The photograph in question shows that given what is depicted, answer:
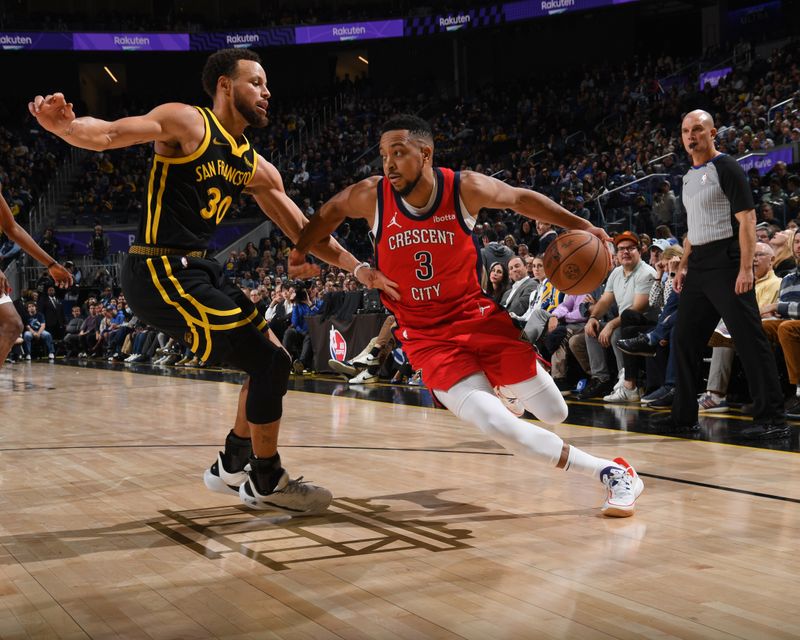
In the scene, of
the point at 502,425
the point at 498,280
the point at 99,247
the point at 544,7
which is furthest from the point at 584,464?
the point at 544,7

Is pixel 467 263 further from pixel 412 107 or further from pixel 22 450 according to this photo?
pixel 412 107

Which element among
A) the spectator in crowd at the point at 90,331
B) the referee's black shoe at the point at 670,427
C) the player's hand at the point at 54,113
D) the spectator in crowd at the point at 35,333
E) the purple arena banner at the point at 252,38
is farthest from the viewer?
the purple arena banner at the point at 252,38

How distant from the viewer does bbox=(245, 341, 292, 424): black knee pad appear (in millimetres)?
3678

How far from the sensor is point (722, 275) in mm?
5316

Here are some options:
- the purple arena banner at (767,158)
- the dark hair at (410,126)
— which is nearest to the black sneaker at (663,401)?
the dark hair at (410,126)

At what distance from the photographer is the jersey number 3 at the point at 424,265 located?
3.69 meters

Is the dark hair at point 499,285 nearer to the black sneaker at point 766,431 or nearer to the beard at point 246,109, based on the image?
Answer: the black sneaker at point 766,431

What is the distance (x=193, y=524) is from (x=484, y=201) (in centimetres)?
180

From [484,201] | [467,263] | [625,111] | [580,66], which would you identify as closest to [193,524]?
[467,263]

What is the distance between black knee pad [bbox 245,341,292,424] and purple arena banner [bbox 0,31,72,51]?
2763cm

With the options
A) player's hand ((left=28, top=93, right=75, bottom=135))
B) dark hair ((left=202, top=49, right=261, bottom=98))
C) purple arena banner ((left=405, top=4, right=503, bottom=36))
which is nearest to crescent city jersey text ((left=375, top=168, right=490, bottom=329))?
dark hair ((left=202, top=49, right=261, bottom=98))

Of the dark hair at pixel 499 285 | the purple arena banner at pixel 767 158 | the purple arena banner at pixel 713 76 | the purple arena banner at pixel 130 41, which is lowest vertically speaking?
the dark hair at pixel 499 285

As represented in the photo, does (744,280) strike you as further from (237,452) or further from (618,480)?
(237,452)

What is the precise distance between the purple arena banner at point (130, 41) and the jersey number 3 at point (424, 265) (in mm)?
28033
